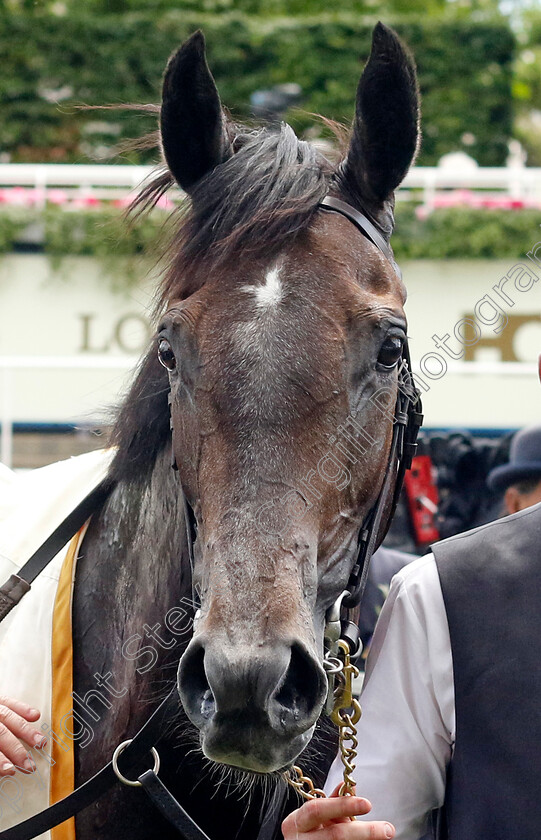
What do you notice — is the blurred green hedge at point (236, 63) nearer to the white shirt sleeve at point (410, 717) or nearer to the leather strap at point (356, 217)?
the leather strap at point (356, 217)

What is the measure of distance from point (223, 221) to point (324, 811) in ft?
3.82

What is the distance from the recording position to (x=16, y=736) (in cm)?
207

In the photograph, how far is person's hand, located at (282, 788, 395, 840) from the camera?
4.88 feet

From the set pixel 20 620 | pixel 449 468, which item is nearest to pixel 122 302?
pixel 449 468

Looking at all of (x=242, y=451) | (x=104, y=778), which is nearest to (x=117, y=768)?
(x=104, y=778)

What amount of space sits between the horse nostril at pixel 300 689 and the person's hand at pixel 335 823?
0.14 m

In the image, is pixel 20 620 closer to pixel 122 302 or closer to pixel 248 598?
pixel 248 598

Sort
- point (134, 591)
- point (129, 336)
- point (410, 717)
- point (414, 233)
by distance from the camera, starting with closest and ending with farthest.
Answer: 1. point (410, 717)
2. point (134, 591)
3. point (129, 336)
4. point (414, 233)

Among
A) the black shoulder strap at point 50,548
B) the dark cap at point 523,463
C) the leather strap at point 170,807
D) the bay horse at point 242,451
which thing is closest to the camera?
the bay horse at point 242,451

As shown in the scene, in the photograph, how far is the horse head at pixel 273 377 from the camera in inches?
62.1

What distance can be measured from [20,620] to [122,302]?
9086 millimetres

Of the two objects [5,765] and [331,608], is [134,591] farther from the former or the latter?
[331,608]

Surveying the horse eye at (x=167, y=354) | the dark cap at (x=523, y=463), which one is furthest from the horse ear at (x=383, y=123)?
the dark cap at (x=523, y=463)

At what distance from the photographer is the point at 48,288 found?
1123cm
